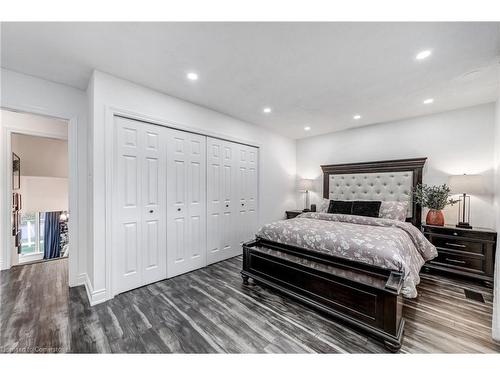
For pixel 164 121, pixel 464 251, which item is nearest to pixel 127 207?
pixel 164 121

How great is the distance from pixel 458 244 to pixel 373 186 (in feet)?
4.62

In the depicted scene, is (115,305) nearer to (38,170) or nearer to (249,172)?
(249,172)

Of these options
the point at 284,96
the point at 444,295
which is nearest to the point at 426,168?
the point at 444,295

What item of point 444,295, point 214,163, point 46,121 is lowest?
point 444,295

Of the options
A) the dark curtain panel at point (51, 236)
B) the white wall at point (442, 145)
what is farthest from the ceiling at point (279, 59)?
the dark curtain panel at point (51, 236)

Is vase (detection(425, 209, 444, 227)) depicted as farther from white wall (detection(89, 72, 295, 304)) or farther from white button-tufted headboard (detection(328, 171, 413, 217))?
white wall (detection(89, 72, 295, 304))

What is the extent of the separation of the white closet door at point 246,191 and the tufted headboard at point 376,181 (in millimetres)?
1648

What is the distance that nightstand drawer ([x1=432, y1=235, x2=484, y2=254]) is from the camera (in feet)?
8.62

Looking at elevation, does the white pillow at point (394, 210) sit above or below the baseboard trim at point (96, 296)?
above

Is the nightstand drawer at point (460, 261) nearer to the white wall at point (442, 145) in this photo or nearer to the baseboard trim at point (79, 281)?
the white wall at point (442, 145)

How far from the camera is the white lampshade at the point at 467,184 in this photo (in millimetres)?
2717

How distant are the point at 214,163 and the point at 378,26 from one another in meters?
2.52

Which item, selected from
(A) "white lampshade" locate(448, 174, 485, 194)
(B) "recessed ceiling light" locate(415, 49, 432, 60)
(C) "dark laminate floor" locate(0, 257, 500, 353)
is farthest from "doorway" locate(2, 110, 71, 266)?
(A) "white lampshade" locate(448, 174, 485, 194)

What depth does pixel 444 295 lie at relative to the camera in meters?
2.37
